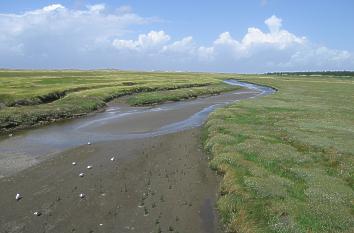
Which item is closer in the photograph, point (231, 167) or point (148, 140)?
point (231, 167)

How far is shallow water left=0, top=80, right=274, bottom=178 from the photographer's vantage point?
37781 millimetres

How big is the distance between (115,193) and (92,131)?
2476cm

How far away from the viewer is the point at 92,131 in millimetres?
50656

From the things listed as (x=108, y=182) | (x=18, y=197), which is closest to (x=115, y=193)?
(x=108, y=182)

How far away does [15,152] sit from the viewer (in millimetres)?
38969

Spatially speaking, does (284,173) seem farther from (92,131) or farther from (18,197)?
(92,131)

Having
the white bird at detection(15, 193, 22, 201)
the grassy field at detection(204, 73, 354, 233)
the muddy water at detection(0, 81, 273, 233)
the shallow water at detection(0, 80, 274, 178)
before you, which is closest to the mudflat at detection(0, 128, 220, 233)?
the muddy water at detection(0, 81, 273, 233)

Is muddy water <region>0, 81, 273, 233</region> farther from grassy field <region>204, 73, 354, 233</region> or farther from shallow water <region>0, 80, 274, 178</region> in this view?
grassy field <region>204, 73, 354, 233</region>

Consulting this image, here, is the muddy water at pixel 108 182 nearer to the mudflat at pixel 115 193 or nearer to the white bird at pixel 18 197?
the mudflat at pixel 115 193

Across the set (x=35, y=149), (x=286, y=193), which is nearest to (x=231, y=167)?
(x=286, y=193)

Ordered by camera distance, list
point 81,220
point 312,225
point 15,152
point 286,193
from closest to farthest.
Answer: point 312,225
point 81,220
point 286,193
point 15,152

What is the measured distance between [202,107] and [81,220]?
5782 centimetres

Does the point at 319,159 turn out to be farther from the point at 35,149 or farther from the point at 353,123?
the point at 35,149

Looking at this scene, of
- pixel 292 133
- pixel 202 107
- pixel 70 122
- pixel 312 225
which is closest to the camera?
pixel 312 225
